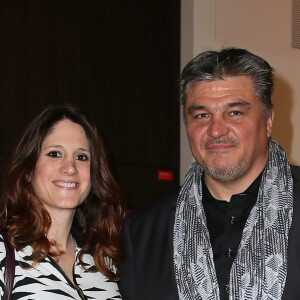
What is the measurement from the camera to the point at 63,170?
2.41 meters

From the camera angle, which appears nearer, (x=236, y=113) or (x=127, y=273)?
(x=236, y=113)

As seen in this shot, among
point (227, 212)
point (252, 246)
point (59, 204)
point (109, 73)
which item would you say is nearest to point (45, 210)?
point (59, 204)

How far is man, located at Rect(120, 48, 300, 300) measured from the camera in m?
2.16

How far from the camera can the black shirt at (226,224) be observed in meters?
2.21

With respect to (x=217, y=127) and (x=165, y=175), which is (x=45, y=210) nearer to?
(x=217, y=127)

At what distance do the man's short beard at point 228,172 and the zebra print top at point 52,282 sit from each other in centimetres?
59

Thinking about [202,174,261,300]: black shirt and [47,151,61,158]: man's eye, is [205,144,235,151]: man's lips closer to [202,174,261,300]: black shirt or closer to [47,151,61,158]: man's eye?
[202,174,261,300]: black shirt

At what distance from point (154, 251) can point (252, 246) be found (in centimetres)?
38

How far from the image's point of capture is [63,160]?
244 cm

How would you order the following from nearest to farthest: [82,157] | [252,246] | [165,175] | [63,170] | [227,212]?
[252,246], [227,212], [63,170], [82,157], [165,175]

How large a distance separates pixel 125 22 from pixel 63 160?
2.20 meters

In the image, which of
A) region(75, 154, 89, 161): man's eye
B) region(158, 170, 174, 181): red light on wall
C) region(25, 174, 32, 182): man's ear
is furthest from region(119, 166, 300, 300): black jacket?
region(158, 170, 174, 181): red light on wall

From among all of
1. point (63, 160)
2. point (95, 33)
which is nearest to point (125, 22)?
point (95, 33)

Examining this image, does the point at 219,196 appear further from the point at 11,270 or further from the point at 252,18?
the point at 252,18
